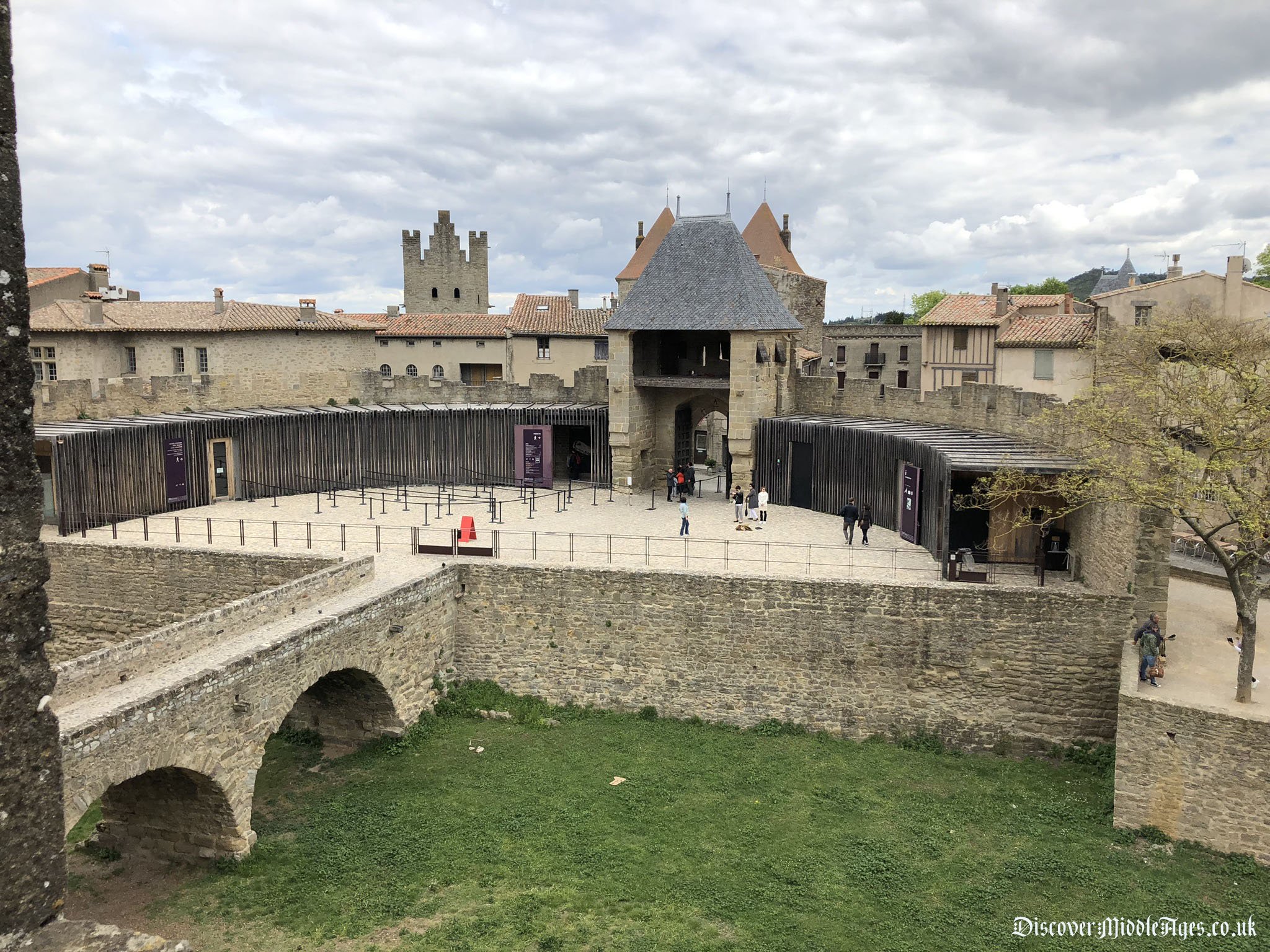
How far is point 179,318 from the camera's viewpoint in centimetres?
2962

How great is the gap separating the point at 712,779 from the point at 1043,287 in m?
62.9

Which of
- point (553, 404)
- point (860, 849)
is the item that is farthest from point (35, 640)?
point (553, 404)

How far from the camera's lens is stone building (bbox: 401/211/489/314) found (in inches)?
1945

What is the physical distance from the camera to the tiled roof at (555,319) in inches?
1550

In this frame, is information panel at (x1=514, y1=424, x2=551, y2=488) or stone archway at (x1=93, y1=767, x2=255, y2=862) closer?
stone archway at (x1=93, y1=767, x2=255, y2=862)

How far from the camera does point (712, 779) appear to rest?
598 inches

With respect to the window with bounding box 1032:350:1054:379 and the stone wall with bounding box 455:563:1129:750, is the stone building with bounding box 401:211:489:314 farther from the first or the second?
the stone wall with bounding box 455:563:1129:750

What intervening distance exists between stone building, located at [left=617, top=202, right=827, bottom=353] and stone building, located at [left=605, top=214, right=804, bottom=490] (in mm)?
15857

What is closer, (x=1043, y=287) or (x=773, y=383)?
(x=773, y=383)

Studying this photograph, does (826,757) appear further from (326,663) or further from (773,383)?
(773,383)

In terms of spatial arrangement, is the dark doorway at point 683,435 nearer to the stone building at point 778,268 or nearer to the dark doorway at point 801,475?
the dark doorway at point 801,475

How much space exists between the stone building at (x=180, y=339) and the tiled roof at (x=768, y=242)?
813 inches

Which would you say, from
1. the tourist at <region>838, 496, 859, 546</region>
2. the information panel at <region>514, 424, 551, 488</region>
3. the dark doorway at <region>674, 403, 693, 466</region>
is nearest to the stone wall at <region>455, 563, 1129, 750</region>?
the tourist at <region>838, 496, 859, 546</region>

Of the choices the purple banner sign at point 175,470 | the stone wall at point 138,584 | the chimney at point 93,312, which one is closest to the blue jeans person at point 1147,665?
the stone wall at point 138,584
